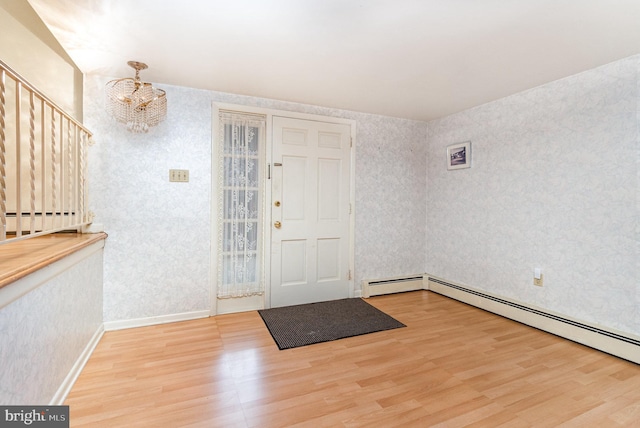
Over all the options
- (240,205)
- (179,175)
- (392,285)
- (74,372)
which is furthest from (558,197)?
(74,372)

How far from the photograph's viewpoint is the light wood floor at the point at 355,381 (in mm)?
1616

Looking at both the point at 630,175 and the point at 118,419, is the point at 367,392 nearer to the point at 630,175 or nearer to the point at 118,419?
the point at 118,419

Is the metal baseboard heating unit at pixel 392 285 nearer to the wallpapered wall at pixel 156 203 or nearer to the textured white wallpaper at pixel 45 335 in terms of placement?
the wallpapered wall at pixel 156 203

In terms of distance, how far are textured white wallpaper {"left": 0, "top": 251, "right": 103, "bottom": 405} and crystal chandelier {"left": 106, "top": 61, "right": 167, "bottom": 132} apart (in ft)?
3.89

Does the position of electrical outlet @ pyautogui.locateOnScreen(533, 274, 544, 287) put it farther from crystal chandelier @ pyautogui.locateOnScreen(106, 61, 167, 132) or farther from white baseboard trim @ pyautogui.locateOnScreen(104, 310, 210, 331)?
crystal chandelier @ pyautogui.locateOnScreen(106, 61, 167, 132)

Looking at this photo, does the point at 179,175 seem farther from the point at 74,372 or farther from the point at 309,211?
the point at 74,372

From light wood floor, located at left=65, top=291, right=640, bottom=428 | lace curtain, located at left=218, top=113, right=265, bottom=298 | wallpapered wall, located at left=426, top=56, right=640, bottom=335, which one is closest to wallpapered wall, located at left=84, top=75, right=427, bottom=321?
lace curtain, located at left=218, top=113, right=265, bottom=298

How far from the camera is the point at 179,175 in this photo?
9.34 feet

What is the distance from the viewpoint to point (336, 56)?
7.30 ft

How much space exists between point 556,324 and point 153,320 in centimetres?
359

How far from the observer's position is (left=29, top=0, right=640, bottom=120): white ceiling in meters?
1.68

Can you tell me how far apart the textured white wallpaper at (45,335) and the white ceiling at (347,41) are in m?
1.54

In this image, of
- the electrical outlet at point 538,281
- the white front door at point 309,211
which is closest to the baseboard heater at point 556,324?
the electrical outlet at point 538,281

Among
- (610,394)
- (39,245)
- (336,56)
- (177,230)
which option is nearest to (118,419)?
(39,245)
